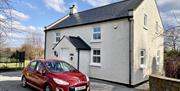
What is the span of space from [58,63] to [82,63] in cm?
564

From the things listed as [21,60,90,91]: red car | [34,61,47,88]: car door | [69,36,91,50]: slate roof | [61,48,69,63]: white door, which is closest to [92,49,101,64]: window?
[69,36,91,50]: slate roof

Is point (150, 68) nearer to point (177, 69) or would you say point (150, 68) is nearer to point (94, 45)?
point (177, 69)

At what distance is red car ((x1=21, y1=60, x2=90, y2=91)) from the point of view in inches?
294

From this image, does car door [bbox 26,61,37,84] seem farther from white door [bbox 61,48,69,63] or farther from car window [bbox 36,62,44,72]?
white door [bbox 61,48,69,63]

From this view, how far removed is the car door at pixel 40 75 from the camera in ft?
27.2

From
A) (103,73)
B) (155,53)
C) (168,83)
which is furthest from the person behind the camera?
(155,53)

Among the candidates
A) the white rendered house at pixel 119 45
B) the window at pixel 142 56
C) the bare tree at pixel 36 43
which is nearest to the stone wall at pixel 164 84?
the white rendered house at pixel 119 45

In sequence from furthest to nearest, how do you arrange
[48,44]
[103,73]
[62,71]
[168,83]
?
[48,44] < [103,73] < [62,71] < [168,83]

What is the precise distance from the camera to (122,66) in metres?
12.6

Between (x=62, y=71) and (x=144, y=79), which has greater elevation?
(x=62, y=71)

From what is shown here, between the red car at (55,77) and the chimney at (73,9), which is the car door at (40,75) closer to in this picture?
the red car at (55,77)

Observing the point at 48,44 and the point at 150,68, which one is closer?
the point at 150,68

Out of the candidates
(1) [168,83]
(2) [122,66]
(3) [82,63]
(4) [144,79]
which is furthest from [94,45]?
(1) [168,83]

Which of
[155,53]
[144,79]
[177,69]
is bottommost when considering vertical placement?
[144,79]
